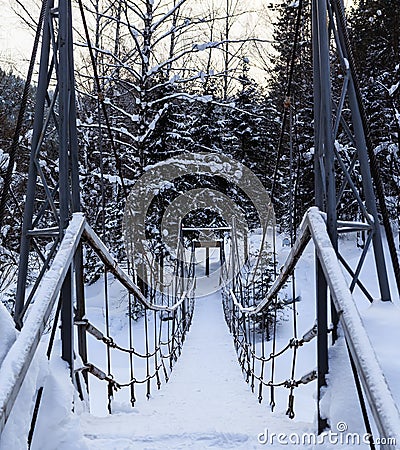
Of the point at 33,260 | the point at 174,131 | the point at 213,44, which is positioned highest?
the point at 213,44

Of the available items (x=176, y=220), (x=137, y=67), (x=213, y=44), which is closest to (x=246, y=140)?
(x=176, y=220)

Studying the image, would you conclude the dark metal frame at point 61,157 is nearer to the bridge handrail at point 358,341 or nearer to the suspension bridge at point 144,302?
the suspension bridge at point 144,302

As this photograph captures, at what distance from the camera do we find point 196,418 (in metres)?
2.72

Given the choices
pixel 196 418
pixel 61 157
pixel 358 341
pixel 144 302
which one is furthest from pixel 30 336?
pixel 144 302

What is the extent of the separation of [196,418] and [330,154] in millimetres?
1543

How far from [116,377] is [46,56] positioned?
5330mm

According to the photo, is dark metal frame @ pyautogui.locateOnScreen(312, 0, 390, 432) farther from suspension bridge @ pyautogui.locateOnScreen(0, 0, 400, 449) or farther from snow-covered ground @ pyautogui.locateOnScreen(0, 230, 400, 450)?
snow-covered ground @ pyautogui.locateOnScreen(0, 230, 400, 450)

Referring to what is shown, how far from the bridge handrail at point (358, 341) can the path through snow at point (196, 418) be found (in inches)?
26.5

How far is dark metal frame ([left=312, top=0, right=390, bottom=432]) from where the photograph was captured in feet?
5.82

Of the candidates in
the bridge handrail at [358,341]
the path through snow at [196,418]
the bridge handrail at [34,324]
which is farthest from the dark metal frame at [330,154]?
the bridge handrail at [34,324]

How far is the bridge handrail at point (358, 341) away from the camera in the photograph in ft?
2.90

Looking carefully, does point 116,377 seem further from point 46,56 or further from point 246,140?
point 246,140

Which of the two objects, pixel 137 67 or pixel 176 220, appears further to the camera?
pixel 176 220

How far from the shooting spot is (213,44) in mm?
8422
